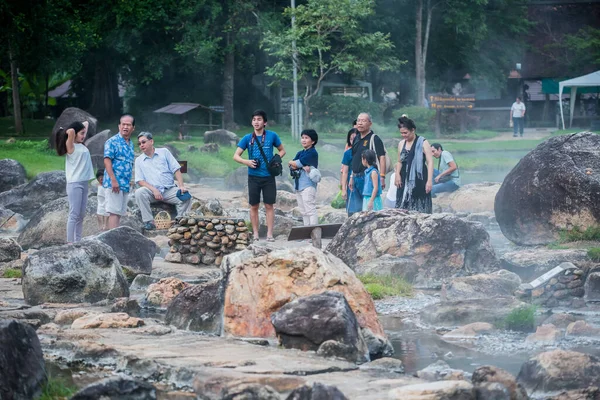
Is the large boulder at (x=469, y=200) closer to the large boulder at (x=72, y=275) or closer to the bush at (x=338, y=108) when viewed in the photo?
the large boulder at (x=72, y=275)

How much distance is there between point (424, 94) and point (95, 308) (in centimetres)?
3386

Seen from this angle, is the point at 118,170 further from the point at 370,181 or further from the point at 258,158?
the point at 370,181

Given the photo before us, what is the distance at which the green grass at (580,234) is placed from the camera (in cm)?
1209

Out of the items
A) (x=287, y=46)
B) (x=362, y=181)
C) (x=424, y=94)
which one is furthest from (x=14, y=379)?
(x=424, y=94)

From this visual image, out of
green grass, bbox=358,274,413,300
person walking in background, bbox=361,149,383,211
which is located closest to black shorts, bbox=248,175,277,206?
person walking in background, bbox=361,149,383,211

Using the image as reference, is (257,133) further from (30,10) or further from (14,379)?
(30,10)

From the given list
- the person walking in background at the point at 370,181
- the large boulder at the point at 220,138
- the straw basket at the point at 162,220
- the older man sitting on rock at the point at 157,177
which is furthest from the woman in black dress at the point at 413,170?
the large boulder at the point at 220,138

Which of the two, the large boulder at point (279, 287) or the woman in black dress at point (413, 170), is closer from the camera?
A: the large boulder at point (279, 287)

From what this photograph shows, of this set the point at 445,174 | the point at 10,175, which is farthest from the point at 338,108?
the point at 445,174

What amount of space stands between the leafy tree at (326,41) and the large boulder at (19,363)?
2964 cm

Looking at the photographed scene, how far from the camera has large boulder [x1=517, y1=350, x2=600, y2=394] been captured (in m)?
6.11

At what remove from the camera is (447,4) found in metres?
41.1

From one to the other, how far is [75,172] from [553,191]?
Result: 5.92m

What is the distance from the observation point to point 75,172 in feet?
37.8
